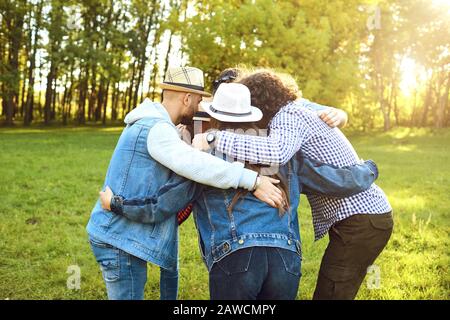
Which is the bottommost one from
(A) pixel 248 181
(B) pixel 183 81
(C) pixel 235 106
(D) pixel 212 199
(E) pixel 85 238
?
(E) pixel 85 238

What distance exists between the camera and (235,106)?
288cm

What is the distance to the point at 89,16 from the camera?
3784 cm

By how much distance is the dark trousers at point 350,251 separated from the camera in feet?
10.5

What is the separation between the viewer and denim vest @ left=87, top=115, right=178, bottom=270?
3012mm

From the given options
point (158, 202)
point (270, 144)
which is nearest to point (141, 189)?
point (158, 202)

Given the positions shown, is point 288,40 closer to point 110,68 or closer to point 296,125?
point 110,68

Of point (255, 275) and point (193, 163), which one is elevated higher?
point (193, 163)

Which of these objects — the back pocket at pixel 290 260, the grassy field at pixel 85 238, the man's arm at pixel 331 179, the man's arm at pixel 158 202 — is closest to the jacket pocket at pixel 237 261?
the back pocket at pixel 290 260

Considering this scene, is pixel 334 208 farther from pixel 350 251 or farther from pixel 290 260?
pixel 290 260

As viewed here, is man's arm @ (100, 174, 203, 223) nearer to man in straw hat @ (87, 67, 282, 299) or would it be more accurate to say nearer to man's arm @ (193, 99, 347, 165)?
man in straw hat @ (87, 67, 282, 299)

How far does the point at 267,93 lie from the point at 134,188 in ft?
3.12

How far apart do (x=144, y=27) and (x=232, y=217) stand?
42.6 metres

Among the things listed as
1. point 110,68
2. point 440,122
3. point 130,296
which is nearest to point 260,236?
point 130,296

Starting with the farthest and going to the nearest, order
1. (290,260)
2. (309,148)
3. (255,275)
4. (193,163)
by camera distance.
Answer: (309,148) < (193,163) < (290,260) < (255,275)
